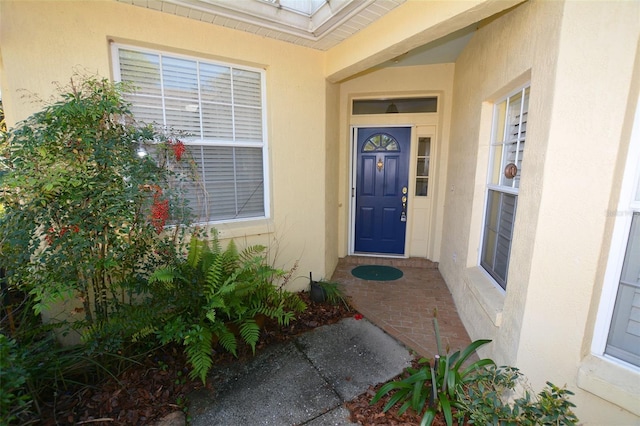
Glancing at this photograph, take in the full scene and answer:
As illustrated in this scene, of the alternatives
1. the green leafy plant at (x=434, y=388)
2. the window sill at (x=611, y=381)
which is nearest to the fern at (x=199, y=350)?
the green leafy plant at (x=434, y=388)

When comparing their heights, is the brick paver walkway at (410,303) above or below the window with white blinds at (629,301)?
below

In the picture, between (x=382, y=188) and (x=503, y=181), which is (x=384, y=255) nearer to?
(x=382, y=188)

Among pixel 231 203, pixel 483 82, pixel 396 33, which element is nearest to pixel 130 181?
pixel 231 203

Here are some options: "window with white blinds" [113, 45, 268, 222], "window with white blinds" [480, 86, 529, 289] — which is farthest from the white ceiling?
"window with white blinds" [480, 86, 529, 289]

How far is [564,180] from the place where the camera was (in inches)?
68.2

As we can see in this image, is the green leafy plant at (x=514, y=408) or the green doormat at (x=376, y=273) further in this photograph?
the green doormat at (x=376, y=273)

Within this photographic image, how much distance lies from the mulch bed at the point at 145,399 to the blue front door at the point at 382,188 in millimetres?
3157

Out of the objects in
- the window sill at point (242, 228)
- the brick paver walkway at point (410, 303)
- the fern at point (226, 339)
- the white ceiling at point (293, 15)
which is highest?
the white ceiling at point (293, 15)

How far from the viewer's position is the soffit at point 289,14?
2545 mm

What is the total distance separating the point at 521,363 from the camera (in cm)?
196

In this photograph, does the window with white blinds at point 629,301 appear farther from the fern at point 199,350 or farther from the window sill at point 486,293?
the fern at point 199,350

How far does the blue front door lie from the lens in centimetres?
487

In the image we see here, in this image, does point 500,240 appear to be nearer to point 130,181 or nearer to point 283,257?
point 283,257

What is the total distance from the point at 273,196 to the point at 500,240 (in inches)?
98.3
